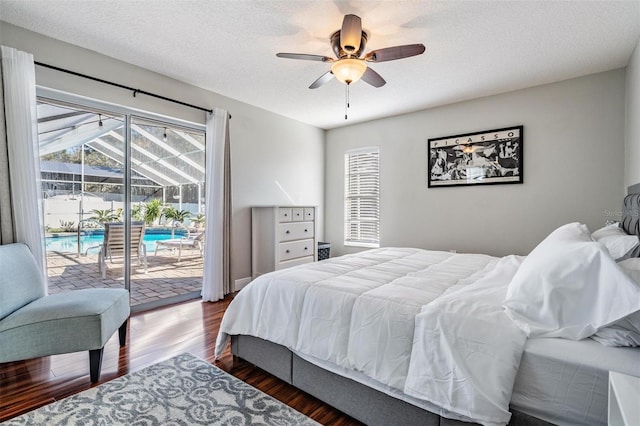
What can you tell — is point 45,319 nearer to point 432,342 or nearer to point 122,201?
point 122,201

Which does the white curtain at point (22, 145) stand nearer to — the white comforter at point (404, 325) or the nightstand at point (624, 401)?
the white comforter at point (404, 325)

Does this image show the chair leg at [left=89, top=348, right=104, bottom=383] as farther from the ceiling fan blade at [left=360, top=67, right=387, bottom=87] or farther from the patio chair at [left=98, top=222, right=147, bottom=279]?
the ceiling fan blade at [left=360, top=67, right=387, bottom=87]

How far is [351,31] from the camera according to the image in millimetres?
2027

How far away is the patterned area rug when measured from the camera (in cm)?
160

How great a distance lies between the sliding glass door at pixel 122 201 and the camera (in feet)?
9.34

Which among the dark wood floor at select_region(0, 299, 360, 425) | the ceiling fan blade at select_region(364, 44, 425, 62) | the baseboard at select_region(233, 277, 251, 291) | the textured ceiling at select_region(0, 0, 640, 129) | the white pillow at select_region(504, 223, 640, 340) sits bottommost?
the dark wood floor at select_region(0, 299, 360, 425)

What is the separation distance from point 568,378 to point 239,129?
160 inches

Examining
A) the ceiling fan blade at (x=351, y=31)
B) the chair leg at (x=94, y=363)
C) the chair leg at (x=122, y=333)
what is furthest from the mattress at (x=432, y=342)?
the ceiling fan blade at (x=351, y=31)

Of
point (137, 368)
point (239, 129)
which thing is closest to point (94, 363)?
point (137, 368)

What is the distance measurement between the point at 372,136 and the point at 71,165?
3.92 m

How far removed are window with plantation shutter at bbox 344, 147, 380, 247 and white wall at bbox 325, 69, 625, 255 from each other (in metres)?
0.17

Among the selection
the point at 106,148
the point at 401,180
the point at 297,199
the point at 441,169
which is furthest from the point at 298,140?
the point at 106,148

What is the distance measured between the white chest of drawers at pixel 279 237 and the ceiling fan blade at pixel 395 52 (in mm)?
2297

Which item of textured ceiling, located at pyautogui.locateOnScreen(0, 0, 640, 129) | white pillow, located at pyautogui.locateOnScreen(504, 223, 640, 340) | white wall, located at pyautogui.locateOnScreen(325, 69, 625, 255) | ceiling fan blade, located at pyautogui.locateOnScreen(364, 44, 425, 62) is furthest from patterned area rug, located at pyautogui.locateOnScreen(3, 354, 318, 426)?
white wall, located at pyautogui.locateOnScreen(325, 69, 625, 255)
